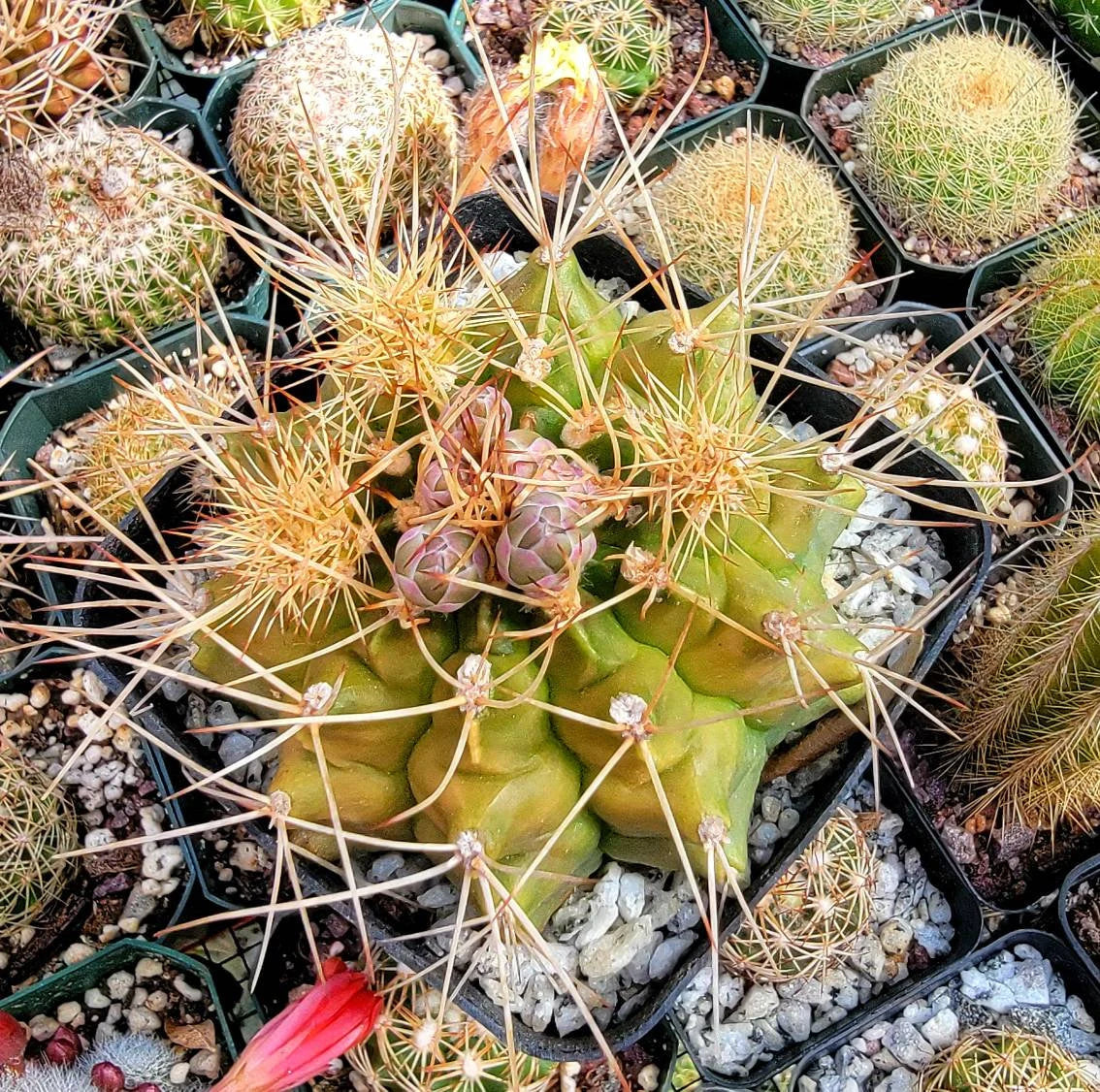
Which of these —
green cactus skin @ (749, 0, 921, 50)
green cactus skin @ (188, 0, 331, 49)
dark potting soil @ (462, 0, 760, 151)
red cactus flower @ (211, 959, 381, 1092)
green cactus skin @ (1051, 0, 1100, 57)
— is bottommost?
red cactus flower @ (211, 959, 381, 1092)

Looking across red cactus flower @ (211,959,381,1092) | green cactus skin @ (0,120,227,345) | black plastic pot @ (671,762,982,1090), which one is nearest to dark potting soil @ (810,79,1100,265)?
black plastic pot @ (671,762,982,1090)

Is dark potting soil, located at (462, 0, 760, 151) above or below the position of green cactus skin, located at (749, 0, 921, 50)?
below

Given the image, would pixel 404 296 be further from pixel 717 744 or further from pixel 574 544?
pixel 717 744

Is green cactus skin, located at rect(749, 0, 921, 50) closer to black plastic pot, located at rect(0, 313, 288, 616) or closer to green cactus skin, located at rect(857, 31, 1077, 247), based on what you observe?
green cactus skin, located at rect(857, 31, 1077, 247)

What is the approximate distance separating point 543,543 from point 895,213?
1.24 metres

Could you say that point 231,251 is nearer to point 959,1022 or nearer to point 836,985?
point 836,985

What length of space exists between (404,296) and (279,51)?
87 centimetres

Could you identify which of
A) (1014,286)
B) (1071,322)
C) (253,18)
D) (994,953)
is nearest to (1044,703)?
(994,953)

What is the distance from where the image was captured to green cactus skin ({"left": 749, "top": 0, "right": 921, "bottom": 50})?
5.50 ft

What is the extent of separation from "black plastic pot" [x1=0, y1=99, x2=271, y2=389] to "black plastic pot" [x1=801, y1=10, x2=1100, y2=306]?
0.94 metres

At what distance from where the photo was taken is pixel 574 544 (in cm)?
64

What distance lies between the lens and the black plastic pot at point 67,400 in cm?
129

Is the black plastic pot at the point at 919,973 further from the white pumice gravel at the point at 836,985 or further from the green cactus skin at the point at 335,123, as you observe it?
the green cactus skin at the point at 335,123

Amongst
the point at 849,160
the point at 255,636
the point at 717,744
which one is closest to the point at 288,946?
the point at 255,636
